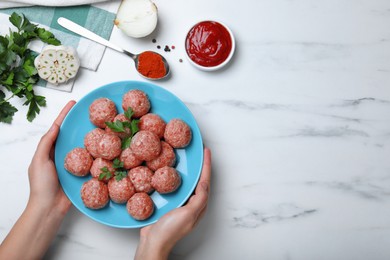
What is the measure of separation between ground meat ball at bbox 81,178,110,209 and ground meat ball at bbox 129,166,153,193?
0.11 m

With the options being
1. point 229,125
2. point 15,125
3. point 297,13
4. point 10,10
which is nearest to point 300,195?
point 229,125

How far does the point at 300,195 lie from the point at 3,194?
3.99 ft

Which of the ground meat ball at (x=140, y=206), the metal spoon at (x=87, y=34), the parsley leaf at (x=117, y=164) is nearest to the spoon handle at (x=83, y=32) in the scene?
the metal spoon at (x=87, y=34)

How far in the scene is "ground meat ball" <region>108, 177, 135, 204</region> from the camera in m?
1.60

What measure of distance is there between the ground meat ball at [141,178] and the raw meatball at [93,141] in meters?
0.15

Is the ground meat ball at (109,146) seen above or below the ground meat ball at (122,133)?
below

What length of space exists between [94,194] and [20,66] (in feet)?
1.99

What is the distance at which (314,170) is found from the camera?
6.08 feet

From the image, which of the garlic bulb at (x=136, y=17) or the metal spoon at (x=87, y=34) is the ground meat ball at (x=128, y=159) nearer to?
the metal spoon at (x=87, y=34)

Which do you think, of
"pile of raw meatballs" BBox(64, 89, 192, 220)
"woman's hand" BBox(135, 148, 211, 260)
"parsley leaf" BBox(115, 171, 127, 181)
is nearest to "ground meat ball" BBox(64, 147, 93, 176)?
"pile of raw meatballs" BBox(64, 89, 192, 220)

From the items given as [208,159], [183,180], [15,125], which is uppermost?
[208,159]

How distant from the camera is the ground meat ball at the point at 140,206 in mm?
1578

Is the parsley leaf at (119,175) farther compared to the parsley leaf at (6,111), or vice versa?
the parsley leaf at (6,111)

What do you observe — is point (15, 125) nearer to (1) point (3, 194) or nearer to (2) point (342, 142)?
(1) point (3, 194)
